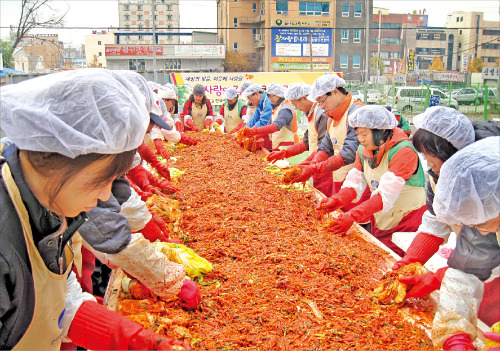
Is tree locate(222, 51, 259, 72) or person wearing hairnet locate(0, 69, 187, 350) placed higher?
tree locate(222, 51, 259, 72)

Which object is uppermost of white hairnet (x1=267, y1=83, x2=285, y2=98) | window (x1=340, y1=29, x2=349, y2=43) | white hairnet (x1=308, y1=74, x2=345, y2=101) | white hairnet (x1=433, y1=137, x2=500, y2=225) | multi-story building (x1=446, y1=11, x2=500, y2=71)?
window (x1=340, y1=29, x2=349, y2=43)

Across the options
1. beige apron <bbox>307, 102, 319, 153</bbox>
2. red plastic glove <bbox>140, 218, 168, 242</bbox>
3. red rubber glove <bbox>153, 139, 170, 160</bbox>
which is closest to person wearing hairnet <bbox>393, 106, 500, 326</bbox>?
red plastic glove <bbox>140, 218, 168, 242</bbox>

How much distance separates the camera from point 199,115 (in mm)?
9812

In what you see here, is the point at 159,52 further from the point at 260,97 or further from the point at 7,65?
the point at 260,97

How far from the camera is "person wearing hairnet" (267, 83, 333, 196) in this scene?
528 cm

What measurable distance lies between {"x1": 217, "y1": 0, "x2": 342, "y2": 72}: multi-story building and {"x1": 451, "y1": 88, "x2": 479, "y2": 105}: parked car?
14660mm

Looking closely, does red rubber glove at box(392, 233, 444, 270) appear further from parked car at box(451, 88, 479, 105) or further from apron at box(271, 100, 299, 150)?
parked car at box(451, 88, 479, 105)

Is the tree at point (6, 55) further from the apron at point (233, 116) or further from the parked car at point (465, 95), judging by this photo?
the parked car at point (465, 95)

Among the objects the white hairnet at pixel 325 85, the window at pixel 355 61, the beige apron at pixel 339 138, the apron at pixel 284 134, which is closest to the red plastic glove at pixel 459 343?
the beige apron at pixel 339 138

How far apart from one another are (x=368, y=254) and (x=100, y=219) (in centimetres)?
171

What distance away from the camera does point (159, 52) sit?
106 feet

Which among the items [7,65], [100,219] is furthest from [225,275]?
[7,65]

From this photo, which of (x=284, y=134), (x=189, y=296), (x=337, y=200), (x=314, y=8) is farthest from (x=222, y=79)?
(x=314, y=8)

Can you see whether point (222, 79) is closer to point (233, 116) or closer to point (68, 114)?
point (233, 116)
